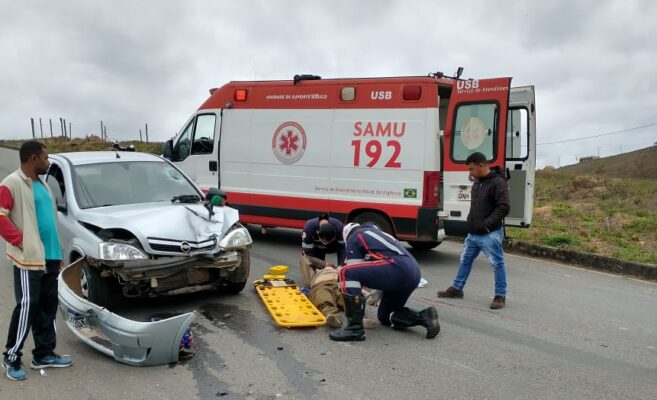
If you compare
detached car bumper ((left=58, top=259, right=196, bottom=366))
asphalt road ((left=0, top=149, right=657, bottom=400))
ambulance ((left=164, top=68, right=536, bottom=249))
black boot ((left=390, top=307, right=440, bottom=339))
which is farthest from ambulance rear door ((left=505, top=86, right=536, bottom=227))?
detached car bumper ((left=58, top=259, right=196, bottom=366))

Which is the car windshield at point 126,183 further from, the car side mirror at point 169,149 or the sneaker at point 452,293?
the car side mirror at point 169,149

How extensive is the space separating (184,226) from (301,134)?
392 centimetres

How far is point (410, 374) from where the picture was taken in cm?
405

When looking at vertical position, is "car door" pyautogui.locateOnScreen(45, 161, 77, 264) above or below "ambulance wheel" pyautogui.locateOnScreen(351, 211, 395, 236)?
above

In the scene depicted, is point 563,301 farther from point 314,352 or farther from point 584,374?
point 314,352

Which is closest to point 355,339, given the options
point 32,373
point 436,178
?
point 32,373

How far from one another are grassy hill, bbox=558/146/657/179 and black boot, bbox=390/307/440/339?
32572 mm

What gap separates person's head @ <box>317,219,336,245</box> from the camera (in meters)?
5.97

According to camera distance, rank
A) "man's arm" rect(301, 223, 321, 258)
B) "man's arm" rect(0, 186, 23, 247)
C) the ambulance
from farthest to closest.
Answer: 1. the ambulance
2. "man's arm" rect(301, 223, 321, 258)
3. "man's arm" rect(0, 186, 23, 247)

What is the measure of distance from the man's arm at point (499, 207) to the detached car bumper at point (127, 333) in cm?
343

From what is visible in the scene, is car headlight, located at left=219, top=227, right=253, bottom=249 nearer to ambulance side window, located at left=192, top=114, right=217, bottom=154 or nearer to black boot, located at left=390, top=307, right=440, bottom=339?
black boot, located at left=390, top=307, right=440, bottom=339

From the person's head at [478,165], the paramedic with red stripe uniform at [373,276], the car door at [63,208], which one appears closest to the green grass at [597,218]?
the person's head at [478,165]

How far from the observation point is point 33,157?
382cm

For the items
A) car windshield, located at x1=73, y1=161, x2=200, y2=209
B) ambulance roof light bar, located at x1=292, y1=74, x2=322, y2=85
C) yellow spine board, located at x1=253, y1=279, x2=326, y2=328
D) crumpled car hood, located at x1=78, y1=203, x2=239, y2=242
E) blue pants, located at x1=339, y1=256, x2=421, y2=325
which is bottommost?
yellow spine board, located at x1=253, y1=279, x2=326, y2=328
